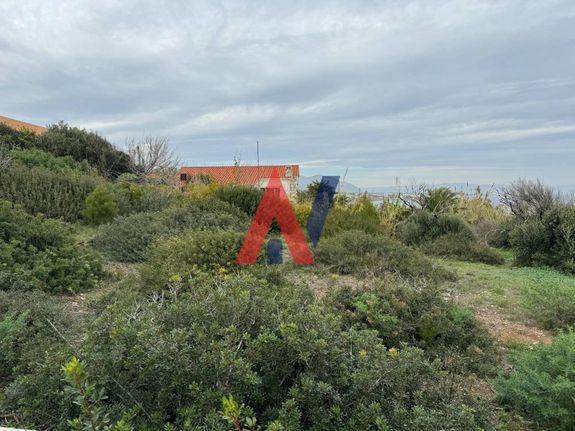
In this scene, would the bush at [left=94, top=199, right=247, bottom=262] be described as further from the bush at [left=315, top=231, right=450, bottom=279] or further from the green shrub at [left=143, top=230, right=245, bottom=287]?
the bush at [left=315, top=231, right=450, bottom=279]

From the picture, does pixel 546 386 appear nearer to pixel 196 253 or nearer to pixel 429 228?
pixel 196 253

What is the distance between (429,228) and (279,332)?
7.90 m

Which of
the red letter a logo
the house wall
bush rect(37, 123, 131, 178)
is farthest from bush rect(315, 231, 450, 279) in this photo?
bush rect(37, 123, 131, 178)

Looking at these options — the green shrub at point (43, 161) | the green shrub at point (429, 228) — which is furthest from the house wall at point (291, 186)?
the green shrub at point (43, 161)

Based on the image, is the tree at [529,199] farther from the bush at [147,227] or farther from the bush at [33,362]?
the bush at [33,362]

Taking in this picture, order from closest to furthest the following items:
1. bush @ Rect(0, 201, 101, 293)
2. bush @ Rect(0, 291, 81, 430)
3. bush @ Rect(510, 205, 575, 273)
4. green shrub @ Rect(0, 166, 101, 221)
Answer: bush @ Rect(0, 291, 81, 430), bush @ Rect(0, 201, 101, 293), bush @ Rect(510, 205, 575, 273), green shrub @ Rect(0, 166, 101, 221)

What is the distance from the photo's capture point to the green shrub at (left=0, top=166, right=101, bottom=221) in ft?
29.1

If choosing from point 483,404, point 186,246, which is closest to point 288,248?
point 186,246

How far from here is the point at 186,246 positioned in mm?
5023

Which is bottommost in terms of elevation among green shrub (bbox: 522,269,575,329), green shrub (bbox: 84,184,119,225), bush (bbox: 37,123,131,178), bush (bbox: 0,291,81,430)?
green shrub (bbox: 522,269,575,329)

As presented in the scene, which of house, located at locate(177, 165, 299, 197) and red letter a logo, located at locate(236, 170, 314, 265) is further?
house, located at locate(177, 165, 299, 197)

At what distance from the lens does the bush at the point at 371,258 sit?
5441 mm

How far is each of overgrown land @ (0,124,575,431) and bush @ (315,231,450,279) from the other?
27mm

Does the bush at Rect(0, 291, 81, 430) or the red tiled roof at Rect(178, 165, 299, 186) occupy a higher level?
the red tiled roof at Rect(178, 165, 299, 186)
